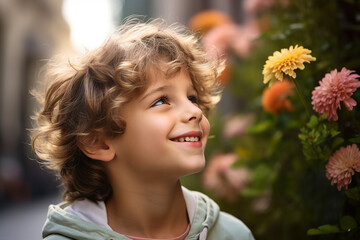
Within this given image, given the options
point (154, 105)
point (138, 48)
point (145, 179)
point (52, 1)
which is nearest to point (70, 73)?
point (138, 48)

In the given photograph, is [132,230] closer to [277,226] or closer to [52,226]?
[52,226]

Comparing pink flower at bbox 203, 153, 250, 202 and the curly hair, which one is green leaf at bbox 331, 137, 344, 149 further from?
pink flower at bbox 203, 153, 250, 202

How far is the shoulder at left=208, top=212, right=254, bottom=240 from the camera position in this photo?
135 centimetres

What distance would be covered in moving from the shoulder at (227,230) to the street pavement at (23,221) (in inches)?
168

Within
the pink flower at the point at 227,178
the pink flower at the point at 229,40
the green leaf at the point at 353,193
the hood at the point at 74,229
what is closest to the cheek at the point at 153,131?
the hood at the point at 74,229

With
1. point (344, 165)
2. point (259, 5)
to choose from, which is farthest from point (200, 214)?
point (259, 5)

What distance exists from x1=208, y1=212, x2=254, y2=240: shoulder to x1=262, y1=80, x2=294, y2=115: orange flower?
461 millimetres

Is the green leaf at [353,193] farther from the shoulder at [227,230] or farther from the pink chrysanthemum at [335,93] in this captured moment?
the shoulder at [227,230]

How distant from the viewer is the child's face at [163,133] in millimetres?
1155

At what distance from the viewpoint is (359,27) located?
131cm

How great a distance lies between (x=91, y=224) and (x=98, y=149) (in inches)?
9.7

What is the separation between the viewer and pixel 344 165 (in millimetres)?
1039

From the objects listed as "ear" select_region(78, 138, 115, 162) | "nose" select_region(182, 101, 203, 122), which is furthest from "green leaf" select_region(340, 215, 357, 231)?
"ear" select_region(78, 138, 115, 162)

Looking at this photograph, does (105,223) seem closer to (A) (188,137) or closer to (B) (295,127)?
(A) (188,137)
